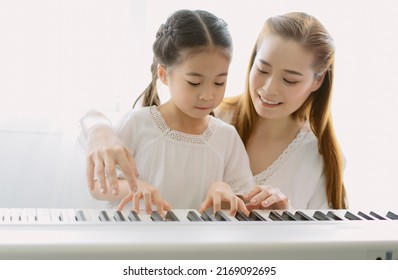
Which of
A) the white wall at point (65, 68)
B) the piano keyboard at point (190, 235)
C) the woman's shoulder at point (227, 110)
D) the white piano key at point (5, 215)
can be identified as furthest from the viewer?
the white wall at point (65, 68)

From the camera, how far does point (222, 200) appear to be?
139cm

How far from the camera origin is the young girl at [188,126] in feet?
4.87

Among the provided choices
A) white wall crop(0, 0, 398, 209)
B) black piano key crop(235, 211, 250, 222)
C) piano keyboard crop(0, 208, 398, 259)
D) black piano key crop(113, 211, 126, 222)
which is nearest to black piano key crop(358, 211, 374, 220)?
piano keyboard crop(0, 208, 398, 259)

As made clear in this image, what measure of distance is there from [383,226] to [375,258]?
0.10 metres

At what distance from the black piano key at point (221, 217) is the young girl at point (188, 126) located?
0.45 ft

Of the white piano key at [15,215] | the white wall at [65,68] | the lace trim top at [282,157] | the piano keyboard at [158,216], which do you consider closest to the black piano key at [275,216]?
the piano keyboard at [158,216]

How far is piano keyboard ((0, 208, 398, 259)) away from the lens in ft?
3.67

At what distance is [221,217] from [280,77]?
1.41ft

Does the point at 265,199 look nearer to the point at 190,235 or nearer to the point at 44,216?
the point at 190,235

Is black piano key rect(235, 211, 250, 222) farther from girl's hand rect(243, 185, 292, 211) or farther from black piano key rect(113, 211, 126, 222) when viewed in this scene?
black piano key rect(113, 211, 126, 222)

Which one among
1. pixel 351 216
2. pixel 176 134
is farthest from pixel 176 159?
pixel 351 216

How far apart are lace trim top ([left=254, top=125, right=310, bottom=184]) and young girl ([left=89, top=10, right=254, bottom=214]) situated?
4.0 inches

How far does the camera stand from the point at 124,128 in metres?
1.55

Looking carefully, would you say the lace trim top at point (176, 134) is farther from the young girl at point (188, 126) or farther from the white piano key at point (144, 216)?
the white piano key at point (144, 216)
